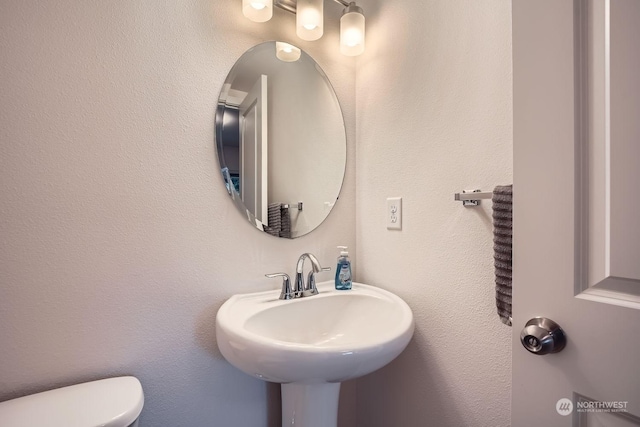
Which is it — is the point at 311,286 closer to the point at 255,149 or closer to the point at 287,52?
the point at 255,149

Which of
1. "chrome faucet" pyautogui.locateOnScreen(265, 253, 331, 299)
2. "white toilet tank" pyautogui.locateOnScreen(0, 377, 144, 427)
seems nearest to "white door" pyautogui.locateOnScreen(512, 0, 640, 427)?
"chrome faucet" pyautogui.locateOnScreen(265, 253, 331, 299)

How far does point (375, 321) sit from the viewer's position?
104 cm

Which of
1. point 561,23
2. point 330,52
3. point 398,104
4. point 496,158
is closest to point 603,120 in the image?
point 561,23

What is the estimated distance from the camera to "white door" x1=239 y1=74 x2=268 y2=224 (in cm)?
109

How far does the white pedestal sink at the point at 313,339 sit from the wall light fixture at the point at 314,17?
39.3 inches

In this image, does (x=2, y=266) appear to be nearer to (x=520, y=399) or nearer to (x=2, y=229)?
(x=2, y=229)

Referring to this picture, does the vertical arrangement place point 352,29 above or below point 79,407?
above

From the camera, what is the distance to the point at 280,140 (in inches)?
46.1

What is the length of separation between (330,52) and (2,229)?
1259 millimetres

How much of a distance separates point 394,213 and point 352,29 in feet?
2.53

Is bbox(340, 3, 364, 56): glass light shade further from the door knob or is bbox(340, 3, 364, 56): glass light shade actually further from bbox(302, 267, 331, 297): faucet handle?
the door knob

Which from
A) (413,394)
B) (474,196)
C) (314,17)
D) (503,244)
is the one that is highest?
(314,17)

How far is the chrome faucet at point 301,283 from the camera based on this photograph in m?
1.05

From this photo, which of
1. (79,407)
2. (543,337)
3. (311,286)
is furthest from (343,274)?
(79,407)
